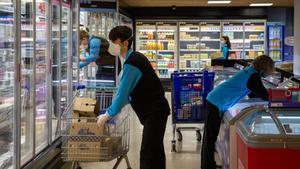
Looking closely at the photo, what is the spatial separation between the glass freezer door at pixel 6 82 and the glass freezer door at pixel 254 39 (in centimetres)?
1301

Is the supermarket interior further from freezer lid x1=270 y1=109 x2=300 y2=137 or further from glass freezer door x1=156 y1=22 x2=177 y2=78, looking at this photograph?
glass freezer door x1=156 y1=22 x2=177 y2=78

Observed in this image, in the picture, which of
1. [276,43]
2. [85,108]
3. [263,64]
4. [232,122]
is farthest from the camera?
[276,43]

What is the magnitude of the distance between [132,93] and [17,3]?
1.77 metres

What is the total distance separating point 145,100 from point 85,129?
87 cm

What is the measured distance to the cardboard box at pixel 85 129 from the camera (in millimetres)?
4961

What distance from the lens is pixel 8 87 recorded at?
5371 mm

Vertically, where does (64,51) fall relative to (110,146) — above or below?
above

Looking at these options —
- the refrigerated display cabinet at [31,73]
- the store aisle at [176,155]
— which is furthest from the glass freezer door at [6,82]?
the store aisle at [176,155]

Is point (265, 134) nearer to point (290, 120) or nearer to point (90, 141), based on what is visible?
point (290, 120)

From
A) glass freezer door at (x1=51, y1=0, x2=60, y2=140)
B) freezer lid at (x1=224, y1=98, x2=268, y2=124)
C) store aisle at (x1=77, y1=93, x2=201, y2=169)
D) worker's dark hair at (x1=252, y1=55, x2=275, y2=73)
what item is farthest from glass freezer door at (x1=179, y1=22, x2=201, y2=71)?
worker's dark hair at (x1=252, y1=55, x2=275, y2=73)

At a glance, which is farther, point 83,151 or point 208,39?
point 208,39

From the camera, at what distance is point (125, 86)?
169 inches

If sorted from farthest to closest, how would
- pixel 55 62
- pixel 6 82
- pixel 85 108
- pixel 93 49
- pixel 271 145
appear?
pixel 93 49
pixel 55 62
pixel 6 82
pixel 85 108
pixel 271 145

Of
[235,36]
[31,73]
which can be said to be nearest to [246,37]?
[235,36]
